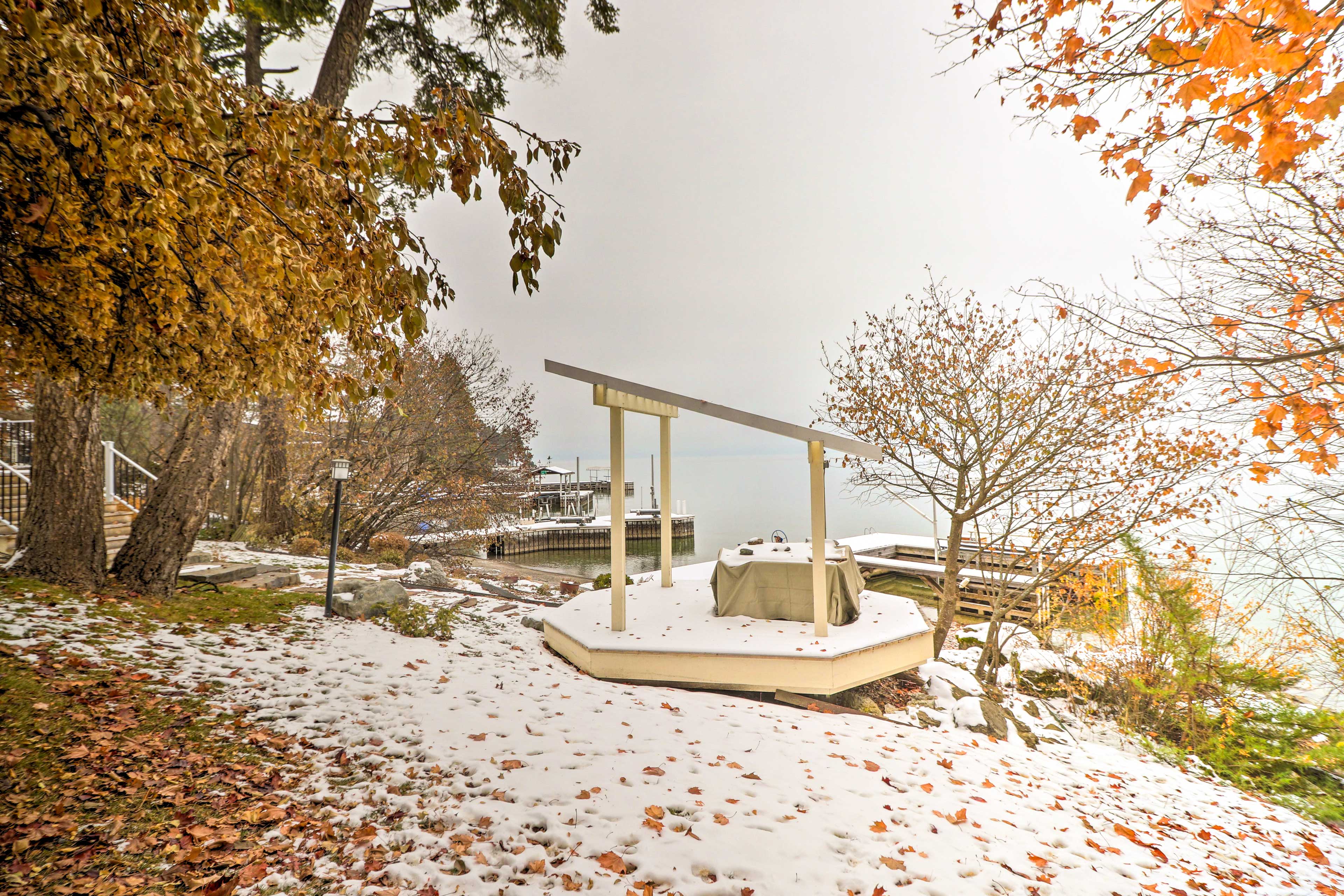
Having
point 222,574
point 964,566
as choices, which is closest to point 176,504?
point 222,574

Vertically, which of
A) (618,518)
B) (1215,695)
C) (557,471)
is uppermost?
(557,471)

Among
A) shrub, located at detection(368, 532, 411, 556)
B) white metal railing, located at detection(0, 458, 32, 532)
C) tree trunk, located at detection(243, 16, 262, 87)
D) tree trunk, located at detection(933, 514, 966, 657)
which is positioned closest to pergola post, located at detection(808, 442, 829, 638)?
tree trunk, located at detection(933, 514, 966, 657)

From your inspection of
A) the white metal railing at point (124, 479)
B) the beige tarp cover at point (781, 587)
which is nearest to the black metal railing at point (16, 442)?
the white metal railing at point (124, 479)

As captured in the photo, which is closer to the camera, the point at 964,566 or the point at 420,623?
the point at 420,623

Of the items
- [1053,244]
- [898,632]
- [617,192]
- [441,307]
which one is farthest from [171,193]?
[617,192]

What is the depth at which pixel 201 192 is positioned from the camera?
165 cm

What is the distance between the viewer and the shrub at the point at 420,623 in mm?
5473

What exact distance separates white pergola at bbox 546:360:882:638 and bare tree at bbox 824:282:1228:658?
2023mm

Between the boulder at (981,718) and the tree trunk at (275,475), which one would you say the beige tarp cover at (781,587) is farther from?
the tree trunk at (275,475)

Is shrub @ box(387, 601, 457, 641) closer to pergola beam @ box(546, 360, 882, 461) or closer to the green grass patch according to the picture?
the green grass patch

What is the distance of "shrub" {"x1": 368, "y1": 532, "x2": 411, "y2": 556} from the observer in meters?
11.7

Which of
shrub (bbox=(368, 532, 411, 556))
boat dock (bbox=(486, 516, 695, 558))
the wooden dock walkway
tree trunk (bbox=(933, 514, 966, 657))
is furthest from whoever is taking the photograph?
the wooden dock walkway

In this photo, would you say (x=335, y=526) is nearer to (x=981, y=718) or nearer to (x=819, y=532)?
(x=819, y=532)

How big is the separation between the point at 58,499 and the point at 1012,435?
10.4m
